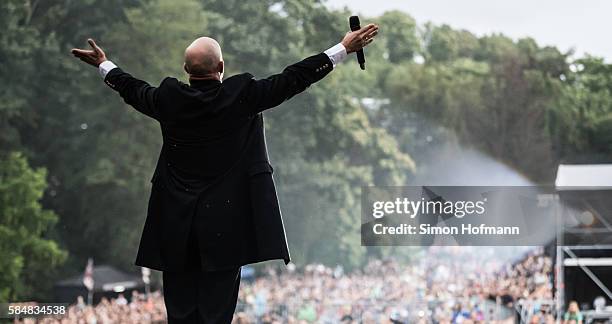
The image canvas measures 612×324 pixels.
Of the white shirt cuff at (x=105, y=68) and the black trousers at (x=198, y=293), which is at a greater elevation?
the white shirt cuff at (x=105, y=68)

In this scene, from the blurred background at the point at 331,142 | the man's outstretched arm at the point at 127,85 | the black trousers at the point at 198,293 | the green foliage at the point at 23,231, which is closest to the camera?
the black trousers at the point at 198,293

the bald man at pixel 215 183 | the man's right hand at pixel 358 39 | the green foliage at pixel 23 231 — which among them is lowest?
the bald man at pixel 215 183

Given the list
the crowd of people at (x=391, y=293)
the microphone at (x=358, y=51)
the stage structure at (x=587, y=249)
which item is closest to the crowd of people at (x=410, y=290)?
the crowd of people at (x=391, y=293)

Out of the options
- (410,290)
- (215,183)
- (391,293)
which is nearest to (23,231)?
(391,293)

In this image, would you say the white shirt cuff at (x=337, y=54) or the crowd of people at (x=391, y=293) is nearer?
the white shirt cuff at (x=337, y=54)

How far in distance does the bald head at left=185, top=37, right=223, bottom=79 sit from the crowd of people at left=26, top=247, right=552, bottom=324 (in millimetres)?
4153

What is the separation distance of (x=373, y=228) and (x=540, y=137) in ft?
4.16

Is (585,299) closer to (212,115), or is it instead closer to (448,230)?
(448,230)

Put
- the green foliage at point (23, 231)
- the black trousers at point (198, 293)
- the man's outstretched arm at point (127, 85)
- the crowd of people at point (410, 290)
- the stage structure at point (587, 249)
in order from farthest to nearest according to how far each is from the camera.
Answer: the green foliage at point (23, 231) → the crowd of people at point (410, 290) → the stage structure at point (587, 249) → the man's outstretched arm at point (127, 85) → the black trousers at point (198, 293)

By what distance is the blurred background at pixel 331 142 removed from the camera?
628cm

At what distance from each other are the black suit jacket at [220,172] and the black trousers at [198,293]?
30mm

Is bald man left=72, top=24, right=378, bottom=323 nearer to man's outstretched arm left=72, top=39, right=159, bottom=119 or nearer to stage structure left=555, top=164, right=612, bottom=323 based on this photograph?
man's outstretched arm left=72, top=39, right=159, bottom=119

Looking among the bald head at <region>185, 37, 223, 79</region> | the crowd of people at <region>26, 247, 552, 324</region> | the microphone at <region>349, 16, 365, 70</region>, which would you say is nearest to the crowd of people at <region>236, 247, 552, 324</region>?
the crowd of people at <region>26, 247, 552, 324</region>

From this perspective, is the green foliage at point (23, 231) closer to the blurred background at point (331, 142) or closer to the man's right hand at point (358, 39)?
the blurred background at point (331, 142)
